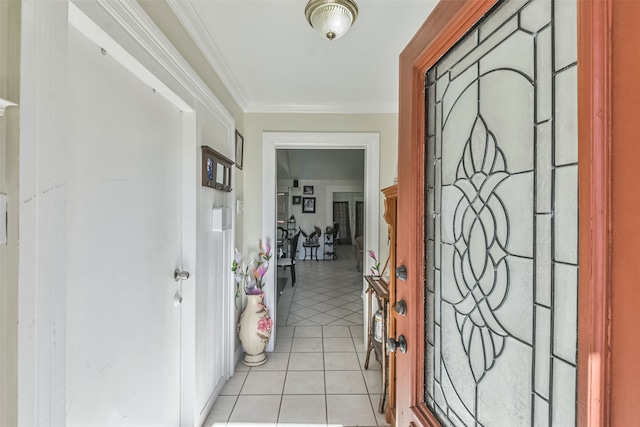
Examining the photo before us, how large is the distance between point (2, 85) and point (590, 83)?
1082 millimetres

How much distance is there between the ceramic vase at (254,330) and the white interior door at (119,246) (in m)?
0.84

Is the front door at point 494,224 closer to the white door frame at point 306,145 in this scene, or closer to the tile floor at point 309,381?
the tile floor at point 309,381

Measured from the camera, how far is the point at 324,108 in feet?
8.29

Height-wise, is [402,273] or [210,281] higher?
[402,273]

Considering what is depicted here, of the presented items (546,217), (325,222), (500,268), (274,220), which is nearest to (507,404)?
(500,268)

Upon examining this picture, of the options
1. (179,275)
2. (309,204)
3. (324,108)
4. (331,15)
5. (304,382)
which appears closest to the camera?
(331,15)

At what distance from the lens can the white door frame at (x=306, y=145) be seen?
2.55m

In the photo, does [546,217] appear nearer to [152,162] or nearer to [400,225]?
[400,225]

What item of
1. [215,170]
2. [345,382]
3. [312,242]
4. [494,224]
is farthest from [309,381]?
[312,242]

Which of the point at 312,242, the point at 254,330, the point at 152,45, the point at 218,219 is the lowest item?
the point at 254,330

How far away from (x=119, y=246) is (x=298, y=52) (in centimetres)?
147

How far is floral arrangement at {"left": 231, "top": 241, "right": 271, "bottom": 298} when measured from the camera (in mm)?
2250

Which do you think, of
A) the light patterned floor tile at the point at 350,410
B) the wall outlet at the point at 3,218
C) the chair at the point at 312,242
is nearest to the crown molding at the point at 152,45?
the wall outlet at the point at 3,218

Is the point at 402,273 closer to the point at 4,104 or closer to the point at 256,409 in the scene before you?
the point at 4,104
